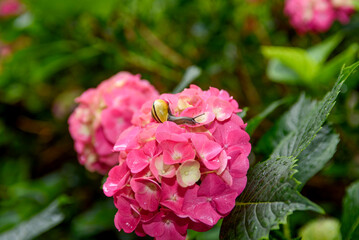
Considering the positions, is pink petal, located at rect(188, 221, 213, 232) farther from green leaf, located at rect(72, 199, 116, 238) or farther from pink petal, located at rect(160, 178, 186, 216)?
green leaf, located at rect(72, 199, 116, 238)

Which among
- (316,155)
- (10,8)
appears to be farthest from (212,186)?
(10,8)

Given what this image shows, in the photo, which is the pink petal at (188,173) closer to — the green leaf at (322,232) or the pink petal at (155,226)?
the pink petal at (155,226)

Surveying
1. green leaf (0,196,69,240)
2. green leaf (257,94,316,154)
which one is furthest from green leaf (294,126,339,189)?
green leaf (0,196,69,240)

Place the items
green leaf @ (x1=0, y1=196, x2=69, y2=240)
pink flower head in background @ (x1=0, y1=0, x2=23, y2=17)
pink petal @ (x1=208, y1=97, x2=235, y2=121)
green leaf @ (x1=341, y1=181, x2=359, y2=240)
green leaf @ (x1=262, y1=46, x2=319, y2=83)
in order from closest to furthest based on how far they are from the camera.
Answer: pink petal @ (x1=208, y1=97, x2=235, y2=121), green leaf @ (x1=341, y1=181, x2=359, y2=240), green leaf @ (x1=0, y1=196, x2=69, y2=240), green leaf @ (x1=262, y1=46, x2=319, y2=83), pink flower head in background @ (x1=0, y1=0, x2=23, y2=17)

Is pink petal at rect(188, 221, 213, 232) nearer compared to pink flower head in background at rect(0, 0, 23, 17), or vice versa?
pink petal at rect(188, 221, 213, 232)

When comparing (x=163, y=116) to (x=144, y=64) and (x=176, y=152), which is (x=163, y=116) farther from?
(x=144, y=64)

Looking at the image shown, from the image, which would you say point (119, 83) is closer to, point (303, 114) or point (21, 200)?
point (303, 114)
